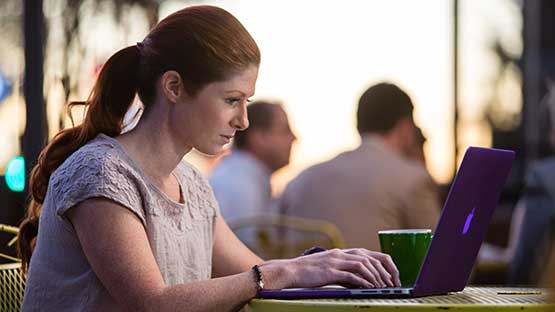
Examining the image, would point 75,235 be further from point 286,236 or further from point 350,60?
point 350,60

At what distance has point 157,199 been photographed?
205 centimetres

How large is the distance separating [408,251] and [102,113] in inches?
24.9

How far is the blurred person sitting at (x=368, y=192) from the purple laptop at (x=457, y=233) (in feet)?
8.66

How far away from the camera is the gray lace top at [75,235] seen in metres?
1.93

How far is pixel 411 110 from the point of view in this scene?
5.04 m

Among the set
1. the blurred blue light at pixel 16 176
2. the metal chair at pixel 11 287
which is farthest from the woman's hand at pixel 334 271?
the blurred blue light at pixel 16 176

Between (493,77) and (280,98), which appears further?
(493,77)

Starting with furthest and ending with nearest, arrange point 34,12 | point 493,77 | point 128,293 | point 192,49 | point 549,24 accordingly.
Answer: point 549,24
point 493,77
point 34,12
point 192,49
point 128,293

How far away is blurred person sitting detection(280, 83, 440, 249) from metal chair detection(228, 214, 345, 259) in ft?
0.25

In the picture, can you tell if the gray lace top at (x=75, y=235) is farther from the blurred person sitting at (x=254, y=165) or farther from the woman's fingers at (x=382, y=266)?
the blurred person sitting at (x=254, y=165)

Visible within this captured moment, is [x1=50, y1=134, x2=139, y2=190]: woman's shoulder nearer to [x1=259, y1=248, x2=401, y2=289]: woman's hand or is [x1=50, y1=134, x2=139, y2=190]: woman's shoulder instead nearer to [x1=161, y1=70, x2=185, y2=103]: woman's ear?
[x1=161, y1=70, x2=185, y2=103]: woman's ear

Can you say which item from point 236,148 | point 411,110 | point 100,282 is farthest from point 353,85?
point 100,282

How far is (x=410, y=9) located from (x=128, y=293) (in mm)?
4868

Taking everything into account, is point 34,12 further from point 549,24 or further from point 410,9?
point 549,24
